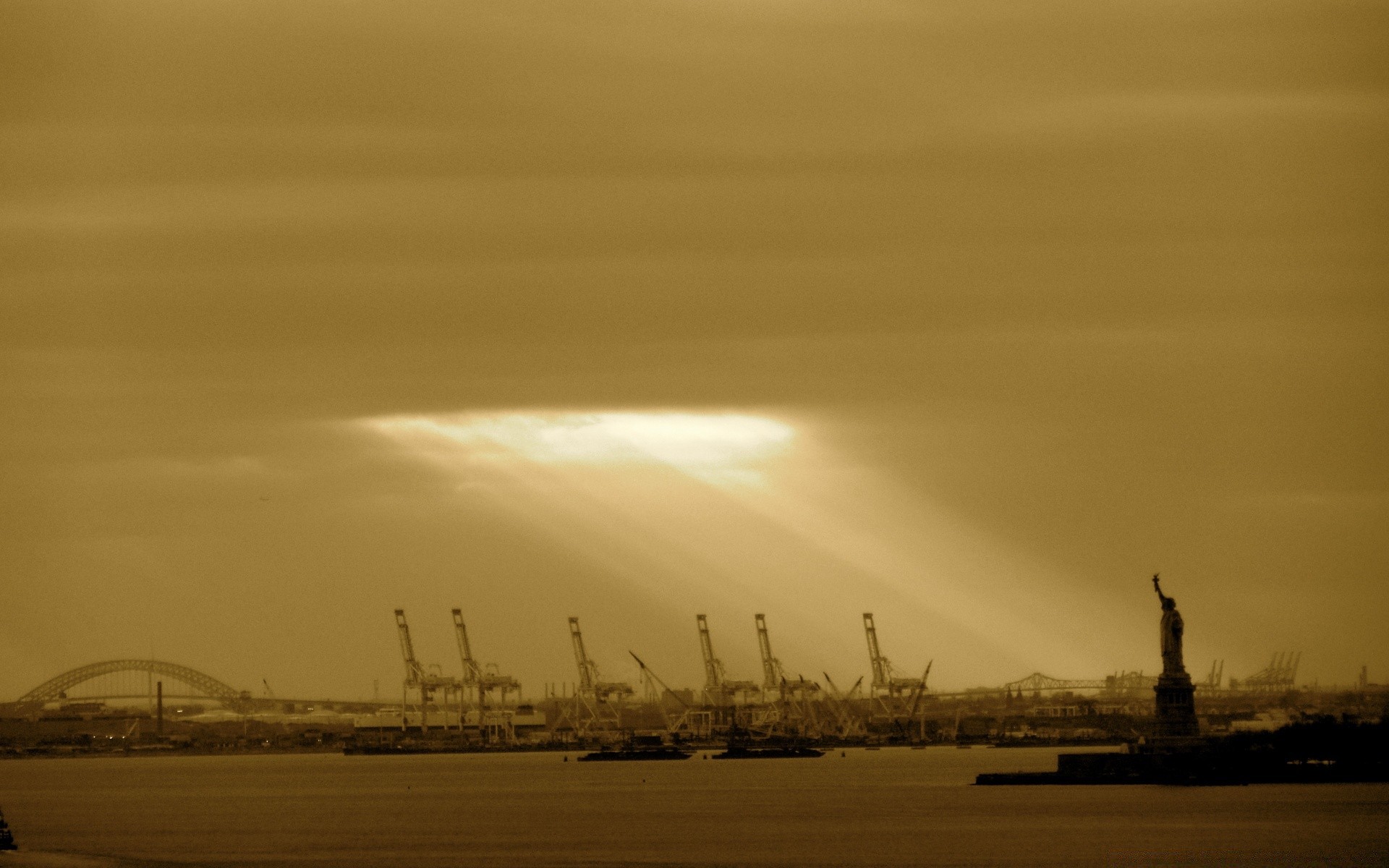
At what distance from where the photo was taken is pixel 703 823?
8450cm

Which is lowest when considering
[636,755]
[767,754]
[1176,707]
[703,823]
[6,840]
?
[767,754]

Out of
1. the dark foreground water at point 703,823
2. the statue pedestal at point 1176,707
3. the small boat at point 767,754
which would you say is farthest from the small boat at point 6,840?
the small boat at point 767,754

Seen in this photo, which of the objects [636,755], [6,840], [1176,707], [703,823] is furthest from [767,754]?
[6,840]

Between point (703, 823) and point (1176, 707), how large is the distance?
2121 cm

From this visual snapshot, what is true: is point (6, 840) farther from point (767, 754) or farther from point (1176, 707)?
point (767, 754)

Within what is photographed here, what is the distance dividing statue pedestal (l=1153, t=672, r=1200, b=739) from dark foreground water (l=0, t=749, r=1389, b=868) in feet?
9.23

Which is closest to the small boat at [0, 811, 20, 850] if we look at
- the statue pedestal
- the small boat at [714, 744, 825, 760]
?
the statue pedestal

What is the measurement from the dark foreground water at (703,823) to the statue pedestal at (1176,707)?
2.81 meters

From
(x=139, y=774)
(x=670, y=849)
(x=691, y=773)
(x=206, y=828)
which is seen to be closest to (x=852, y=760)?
(x=691, y=773)

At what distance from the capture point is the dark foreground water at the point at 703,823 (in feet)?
221

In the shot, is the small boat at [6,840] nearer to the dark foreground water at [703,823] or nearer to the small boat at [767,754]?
the dark foreground water at [703,823]

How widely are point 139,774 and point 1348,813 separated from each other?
113420 millimetres

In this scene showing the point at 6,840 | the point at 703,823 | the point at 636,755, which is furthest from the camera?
the point at 636,755

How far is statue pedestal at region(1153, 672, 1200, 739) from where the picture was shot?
3499 inches
